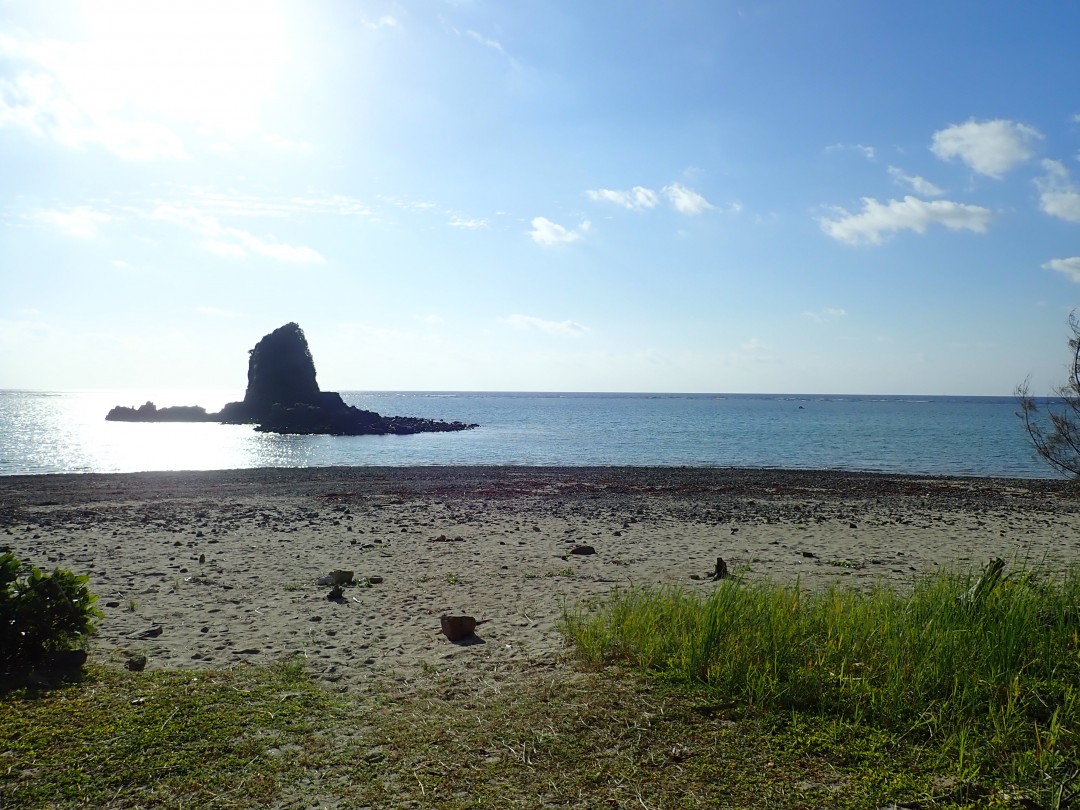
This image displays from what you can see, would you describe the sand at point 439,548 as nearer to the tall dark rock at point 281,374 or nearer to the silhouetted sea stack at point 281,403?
the silhouetted sea stack at point 281,403

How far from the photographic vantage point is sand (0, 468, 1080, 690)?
8.02 meters

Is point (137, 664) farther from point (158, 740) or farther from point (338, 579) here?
point (338, 579)

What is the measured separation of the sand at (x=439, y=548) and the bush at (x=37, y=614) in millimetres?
690

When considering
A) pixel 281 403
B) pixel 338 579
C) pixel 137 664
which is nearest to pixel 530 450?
pixel 338 579

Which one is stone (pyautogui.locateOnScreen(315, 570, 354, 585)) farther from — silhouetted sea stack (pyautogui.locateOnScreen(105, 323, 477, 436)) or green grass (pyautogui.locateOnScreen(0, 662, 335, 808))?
silhouetted sea stack (pyautogui.locateOnScreen(105, 323, 477, 436))

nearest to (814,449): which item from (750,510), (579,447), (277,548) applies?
(579,447)

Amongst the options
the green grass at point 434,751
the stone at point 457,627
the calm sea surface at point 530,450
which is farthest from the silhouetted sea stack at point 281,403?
the green grass at point 434,751

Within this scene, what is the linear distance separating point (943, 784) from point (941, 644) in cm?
153

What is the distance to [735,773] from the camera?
181 inches

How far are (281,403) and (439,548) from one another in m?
89.9

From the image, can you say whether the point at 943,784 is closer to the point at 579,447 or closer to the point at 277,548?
the point at 277,548

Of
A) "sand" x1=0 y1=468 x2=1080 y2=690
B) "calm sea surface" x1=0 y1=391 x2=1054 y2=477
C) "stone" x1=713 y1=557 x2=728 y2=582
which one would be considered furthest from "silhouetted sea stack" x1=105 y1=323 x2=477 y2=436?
"stone" x1=713 y1=557 x2=728 y2=582

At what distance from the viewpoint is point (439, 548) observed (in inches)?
567

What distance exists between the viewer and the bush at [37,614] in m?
6.09
